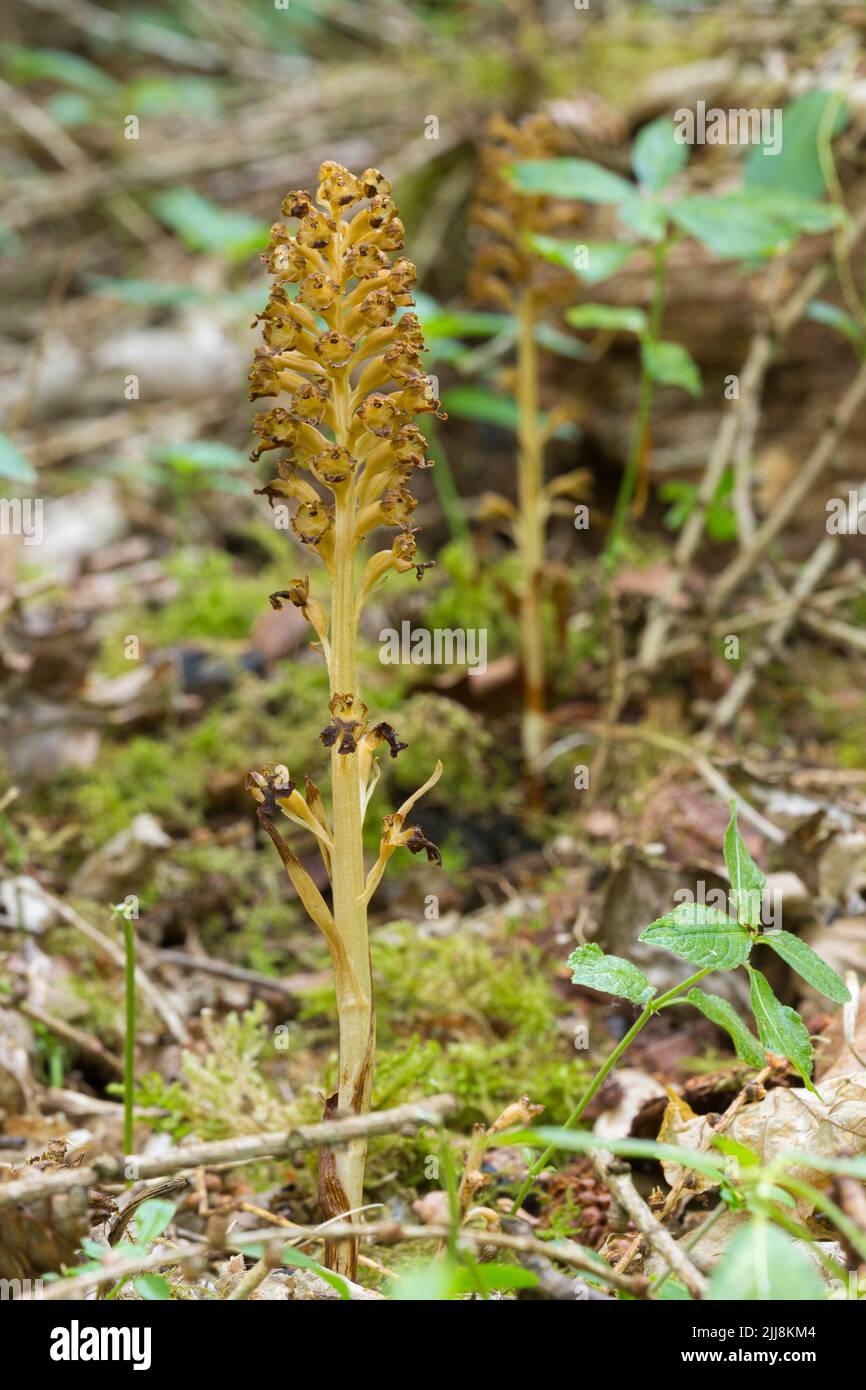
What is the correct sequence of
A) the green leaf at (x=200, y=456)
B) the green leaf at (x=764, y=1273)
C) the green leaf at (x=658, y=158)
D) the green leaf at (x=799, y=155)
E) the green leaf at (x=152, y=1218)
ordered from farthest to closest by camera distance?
the green leaf at (x=200, y=456) < the green leaf at (x=799, y=155) < the green leaf at (x=658, y=158) < the green leaf at (x=152, y=1218) < the green leaf at (x=764, y=1273)

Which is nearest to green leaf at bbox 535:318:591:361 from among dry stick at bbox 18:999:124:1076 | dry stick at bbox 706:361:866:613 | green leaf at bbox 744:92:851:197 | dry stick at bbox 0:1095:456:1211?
green leaf at bbox 744:92:851:197

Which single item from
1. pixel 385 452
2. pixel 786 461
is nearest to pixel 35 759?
pixel 385 452

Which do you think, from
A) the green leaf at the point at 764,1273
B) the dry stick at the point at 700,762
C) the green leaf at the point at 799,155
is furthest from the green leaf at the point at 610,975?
the green leaf at the point at 799,155

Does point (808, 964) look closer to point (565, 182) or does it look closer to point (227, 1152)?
point (227, 1152)

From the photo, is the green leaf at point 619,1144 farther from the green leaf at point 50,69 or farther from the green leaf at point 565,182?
the green leaf at point 50,69

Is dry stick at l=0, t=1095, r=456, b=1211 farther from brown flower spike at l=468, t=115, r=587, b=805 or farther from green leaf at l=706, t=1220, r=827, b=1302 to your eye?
brown flower spike at l=468, t=115, r=587, b=805

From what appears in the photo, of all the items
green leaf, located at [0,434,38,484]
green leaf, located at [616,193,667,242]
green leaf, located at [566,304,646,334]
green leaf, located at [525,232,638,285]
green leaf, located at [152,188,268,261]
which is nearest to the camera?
green leaf, located at [0,434,38,484]
